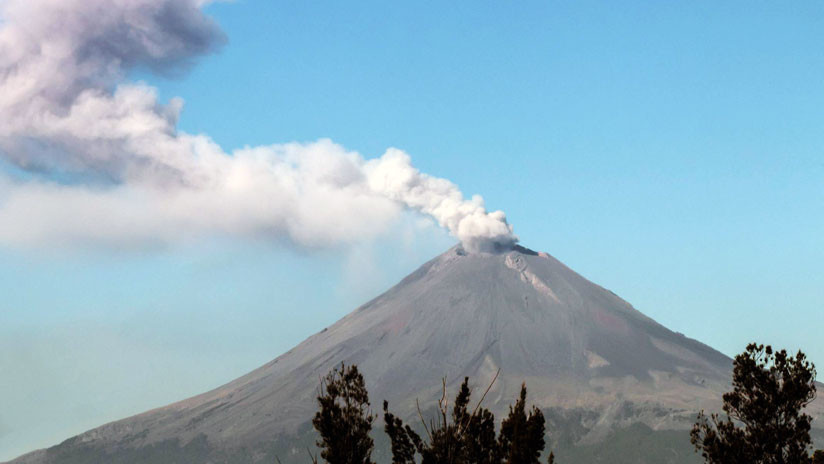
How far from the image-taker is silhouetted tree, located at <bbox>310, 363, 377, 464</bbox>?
30.3m

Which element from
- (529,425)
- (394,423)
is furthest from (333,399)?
(529,425)

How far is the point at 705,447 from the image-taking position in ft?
123

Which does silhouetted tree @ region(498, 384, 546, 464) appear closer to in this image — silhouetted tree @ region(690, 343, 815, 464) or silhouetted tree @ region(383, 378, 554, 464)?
silhouetted tree @ region(383, 378, 554, 464)

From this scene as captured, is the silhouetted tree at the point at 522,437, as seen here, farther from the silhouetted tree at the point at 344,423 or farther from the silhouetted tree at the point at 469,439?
the silhouetted tree at the point at 344,423

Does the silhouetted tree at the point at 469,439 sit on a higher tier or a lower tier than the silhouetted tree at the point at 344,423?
lower

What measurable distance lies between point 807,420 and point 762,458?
237 cm

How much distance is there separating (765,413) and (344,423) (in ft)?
53.3

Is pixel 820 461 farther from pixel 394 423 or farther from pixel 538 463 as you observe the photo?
pixel 394 423

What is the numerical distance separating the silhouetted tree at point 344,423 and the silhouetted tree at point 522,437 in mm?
4688

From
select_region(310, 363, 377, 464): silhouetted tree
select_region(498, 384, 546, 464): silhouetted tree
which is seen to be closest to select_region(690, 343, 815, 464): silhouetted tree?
select_region(498, 384, 546, 464): silhouetted tree

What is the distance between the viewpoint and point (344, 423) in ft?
100

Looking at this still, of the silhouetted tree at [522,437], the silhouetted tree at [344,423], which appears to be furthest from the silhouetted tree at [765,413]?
the silhouetted tree at [344,423]

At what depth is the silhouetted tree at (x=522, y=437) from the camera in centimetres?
3203

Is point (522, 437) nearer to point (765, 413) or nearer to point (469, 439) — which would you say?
point (469, 439)
